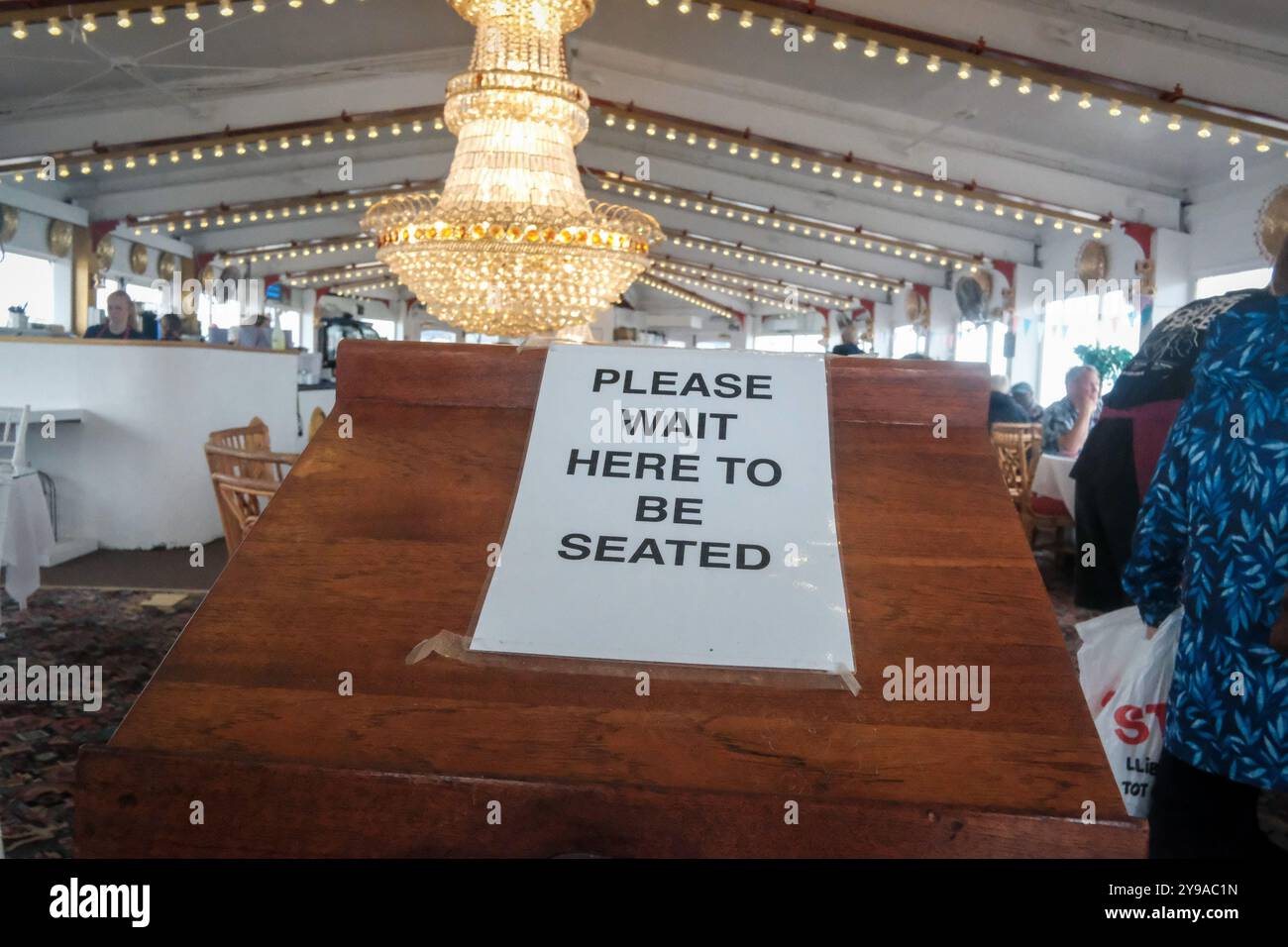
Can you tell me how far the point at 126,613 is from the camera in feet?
12.4

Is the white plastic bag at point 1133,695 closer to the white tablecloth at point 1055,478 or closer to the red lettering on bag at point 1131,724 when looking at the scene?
the red lettering on bag at point 1131,724

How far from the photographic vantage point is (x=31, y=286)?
420 inches

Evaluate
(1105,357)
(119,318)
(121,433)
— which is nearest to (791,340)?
(1105,357)

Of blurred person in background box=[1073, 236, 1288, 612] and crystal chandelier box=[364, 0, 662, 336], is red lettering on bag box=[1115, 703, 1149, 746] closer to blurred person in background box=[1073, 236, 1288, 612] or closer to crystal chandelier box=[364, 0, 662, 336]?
blurred person in background box=[1073, 236, 1288, 612]

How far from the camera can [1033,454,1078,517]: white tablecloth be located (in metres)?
4.78

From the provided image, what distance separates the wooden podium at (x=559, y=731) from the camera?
1.70ft

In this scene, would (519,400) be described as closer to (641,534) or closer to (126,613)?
(641,534)

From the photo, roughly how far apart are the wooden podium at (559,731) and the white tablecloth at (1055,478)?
14.5 ft

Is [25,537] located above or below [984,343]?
below

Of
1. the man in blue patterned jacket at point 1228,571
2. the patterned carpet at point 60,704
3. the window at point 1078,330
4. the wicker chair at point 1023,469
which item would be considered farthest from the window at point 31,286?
the man in blue patterned jacket at point 1228,571

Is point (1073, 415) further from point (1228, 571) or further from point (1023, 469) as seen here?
point (1228, 571)

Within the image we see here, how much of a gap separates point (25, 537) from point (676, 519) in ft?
12.3

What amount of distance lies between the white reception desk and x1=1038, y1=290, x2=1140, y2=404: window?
7354 mm
